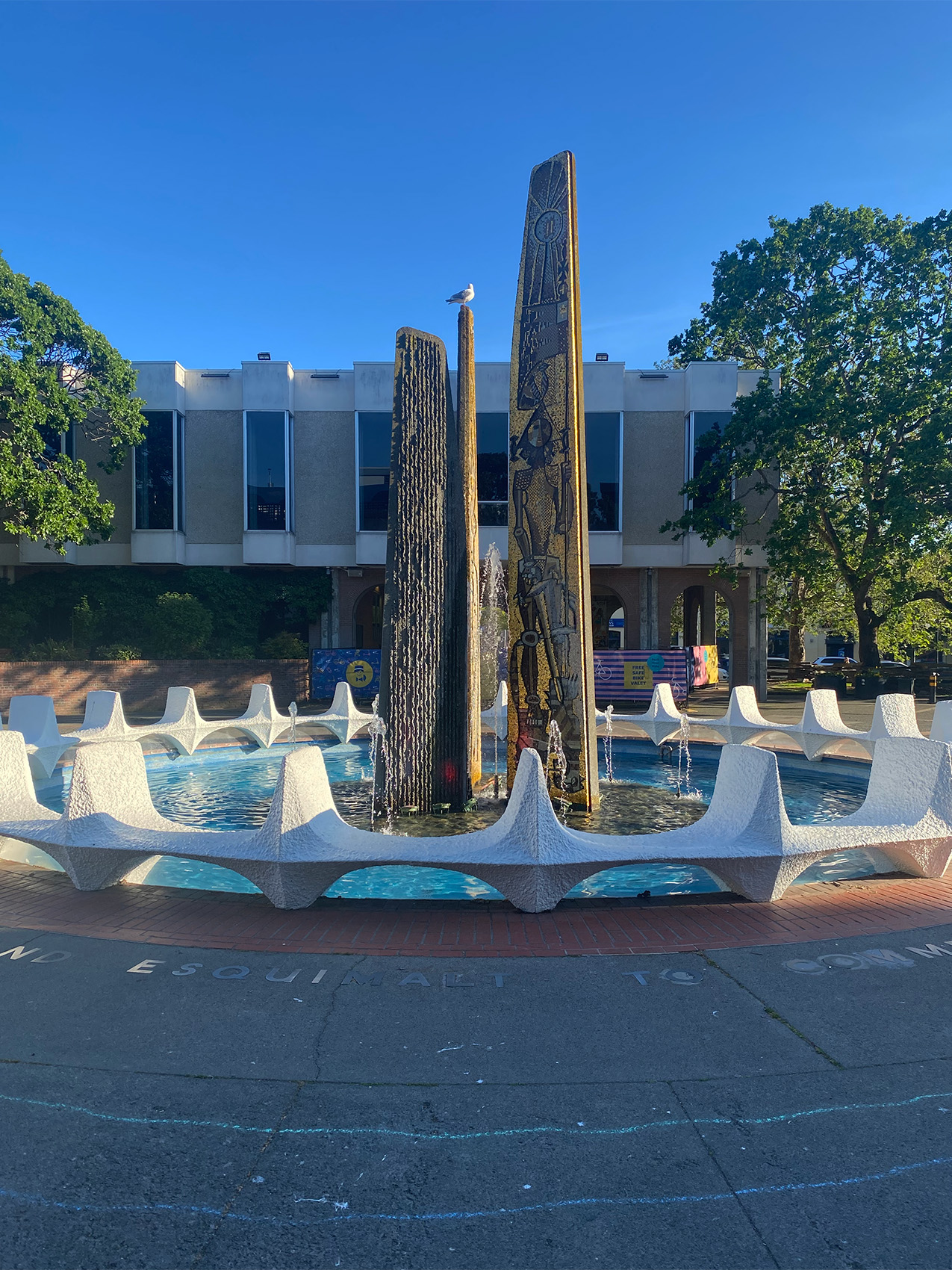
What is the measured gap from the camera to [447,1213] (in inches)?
95.3

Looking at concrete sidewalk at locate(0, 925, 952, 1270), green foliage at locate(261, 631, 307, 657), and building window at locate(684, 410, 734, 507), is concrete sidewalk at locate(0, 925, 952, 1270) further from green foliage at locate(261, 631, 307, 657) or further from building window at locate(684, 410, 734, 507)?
building window at locate(684, 410, 734, 507)

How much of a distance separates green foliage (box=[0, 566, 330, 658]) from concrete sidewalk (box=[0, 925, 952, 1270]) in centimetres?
1918

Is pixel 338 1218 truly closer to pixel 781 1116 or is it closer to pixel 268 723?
pixel 781 1116

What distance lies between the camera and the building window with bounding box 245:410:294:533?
2512cm

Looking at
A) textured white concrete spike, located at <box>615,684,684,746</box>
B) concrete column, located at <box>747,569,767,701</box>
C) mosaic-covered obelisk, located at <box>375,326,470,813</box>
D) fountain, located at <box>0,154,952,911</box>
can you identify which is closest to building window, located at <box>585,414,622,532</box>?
concrete column, located at <box>747,569,767,701</box>

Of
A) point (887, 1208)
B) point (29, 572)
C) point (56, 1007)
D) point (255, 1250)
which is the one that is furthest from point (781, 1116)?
point (29, 572)

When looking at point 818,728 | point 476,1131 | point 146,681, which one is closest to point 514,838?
point 476,1131

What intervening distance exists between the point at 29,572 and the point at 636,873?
25.4 m

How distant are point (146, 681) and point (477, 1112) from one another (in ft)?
66.1

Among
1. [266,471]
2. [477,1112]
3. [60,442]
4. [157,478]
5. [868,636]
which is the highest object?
[60,442]

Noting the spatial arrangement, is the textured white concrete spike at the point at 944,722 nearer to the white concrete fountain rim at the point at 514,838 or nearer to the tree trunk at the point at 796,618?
the white concrete fountain rim at the point at 514,838

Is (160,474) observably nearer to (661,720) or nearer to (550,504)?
(661,720)

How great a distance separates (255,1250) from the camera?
2.29m

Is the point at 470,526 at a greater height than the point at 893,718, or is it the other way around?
the point at 470,526
